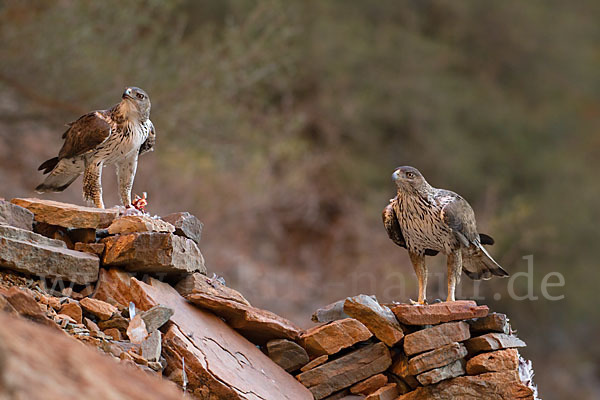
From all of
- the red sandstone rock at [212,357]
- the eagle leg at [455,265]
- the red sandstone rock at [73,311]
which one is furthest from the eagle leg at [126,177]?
the eagle leg at [455,265]

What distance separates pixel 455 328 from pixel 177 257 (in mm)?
1895

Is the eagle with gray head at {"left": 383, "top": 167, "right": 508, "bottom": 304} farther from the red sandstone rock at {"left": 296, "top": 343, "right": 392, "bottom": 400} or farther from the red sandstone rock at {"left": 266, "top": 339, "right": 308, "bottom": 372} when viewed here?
the red sandstone rock at {"left": 266, "top": 339, "right": 308, "bottom": 372}

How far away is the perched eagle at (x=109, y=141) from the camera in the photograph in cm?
538

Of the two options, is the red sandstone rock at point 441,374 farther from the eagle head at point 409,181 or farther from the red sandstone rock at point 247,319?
the eagle head at point 409,181

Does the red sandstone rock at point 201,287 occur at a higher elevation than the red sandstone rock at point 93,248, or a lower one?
A: higher

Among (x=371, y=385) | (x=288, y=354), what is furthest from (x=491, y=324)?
(x=288, y=354)

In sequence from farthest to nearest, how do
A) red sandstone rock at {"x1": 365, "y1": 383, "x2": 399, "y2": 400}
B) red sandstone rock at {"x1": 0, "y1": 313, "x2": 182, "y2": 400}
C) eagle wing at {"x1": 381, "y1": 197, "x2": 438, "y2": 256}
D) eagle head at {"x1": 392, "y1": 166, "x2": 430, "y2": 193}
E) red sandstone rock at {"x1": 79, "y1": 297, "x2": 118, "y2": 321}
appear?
eagle wing at {"x1": 381, "y1": 197, "x2": 438, "y2": 256} < eagle head at {"x1": 392, "y1": 166, "x2": 430, "y2": 193} < red sandstone rock at {"x1": 365, "y1": 383, "x2": 399, "y2": 400} < red sandstone rock at {"x1": 79, "y1": 297, "x2": 118, "y2": 321} < red sandstone rock at {"x1": 0, "y1": 313, "x2": 182, "y2": 400}

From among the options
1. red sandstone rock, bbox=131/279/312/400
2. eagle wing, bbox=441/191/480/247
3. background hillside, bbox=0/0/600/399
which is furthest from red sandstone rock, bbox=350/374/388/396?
background hillside, bbox=0/0/600/399

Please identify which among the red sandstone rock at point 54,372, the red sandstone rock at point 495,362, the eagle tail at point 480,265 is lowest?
the red sandstone rock at point 54,372

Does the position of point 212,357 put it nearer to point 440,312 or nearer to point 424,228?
point 440,312

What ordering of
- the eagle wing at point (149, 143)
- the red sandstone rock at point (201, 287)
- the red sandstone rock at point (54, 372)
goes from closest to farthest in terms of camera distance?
the red sandstone rock at point (54, 372) → the red sandstone rock at point (201, 287) → the eagle wing at point (149, 143)

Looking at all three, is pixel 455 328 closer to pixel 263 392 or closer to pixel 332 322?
pixel 332 322

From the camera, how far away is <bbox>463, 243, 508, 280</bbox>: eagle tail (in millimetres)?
5379

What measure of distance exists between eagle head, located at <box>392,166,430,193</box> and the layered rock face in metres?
0.86
